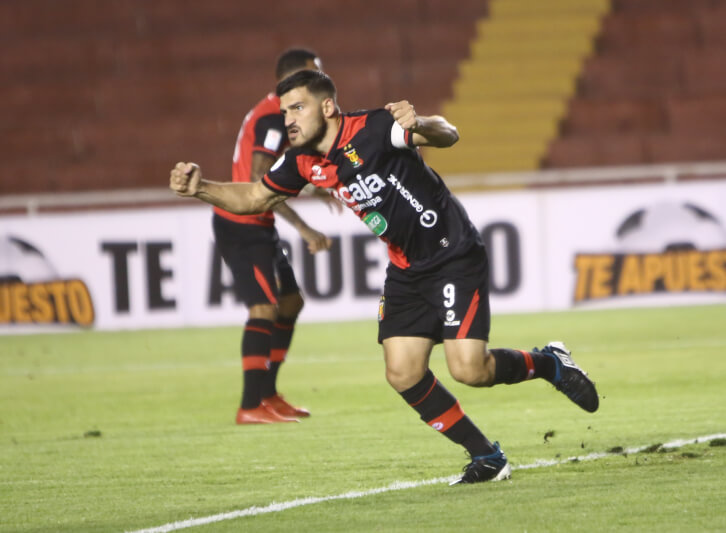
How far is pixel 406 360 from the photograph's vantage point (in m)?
5.09

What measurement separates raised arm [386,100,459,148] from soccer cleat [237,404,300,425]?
2.55 metres

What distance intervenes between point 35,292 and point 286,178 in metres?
8.84

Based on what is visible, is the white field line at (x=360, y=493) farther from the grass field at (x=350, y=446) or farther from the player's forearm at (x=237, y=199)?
the player's forearm at (x=237, y=199)

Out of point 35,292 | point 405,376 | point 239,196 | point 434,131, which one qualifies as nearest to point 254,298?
point 239,196

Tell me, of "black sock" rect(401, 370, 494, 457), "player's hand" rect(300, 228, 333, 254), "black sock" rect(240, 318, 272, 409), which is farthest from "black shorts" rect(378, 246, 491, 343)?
"black sock" rect(240, 318, 272, 409)

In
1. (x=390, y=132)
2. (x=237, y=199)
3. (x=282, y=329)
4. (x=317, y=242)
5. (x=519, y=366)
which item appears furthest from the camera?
(x=282, y=329)

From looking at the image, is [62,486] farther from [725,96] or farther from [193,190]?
[725,96]

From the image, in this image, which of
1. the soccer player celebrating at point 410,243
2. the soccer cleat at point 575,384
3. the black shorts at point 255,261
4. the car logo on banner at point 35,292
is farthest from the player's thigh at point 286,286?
the car logo on banner at point 35,292

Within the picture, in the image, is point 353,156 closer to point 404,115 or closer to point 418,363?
point 404,115

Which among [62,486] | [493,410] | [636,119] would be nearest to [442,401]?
[62,486]

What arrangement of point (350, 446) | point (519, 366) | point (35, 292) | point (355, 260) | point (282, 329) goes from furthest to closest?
point (35, 292)
point (355, 260)
point (282, 329)
point (350, 446)
point (519, 366)

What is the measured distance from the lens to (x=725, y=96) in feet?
60.1

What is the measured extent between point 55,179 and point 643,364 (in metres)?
12.0

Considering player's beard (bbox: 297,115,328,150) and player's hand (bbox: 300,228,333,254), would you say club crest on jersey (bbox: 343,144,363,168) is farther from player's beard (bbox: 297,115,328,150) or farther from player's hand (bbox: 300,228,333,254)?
player's hand (bbox: 300,228,333,254)
